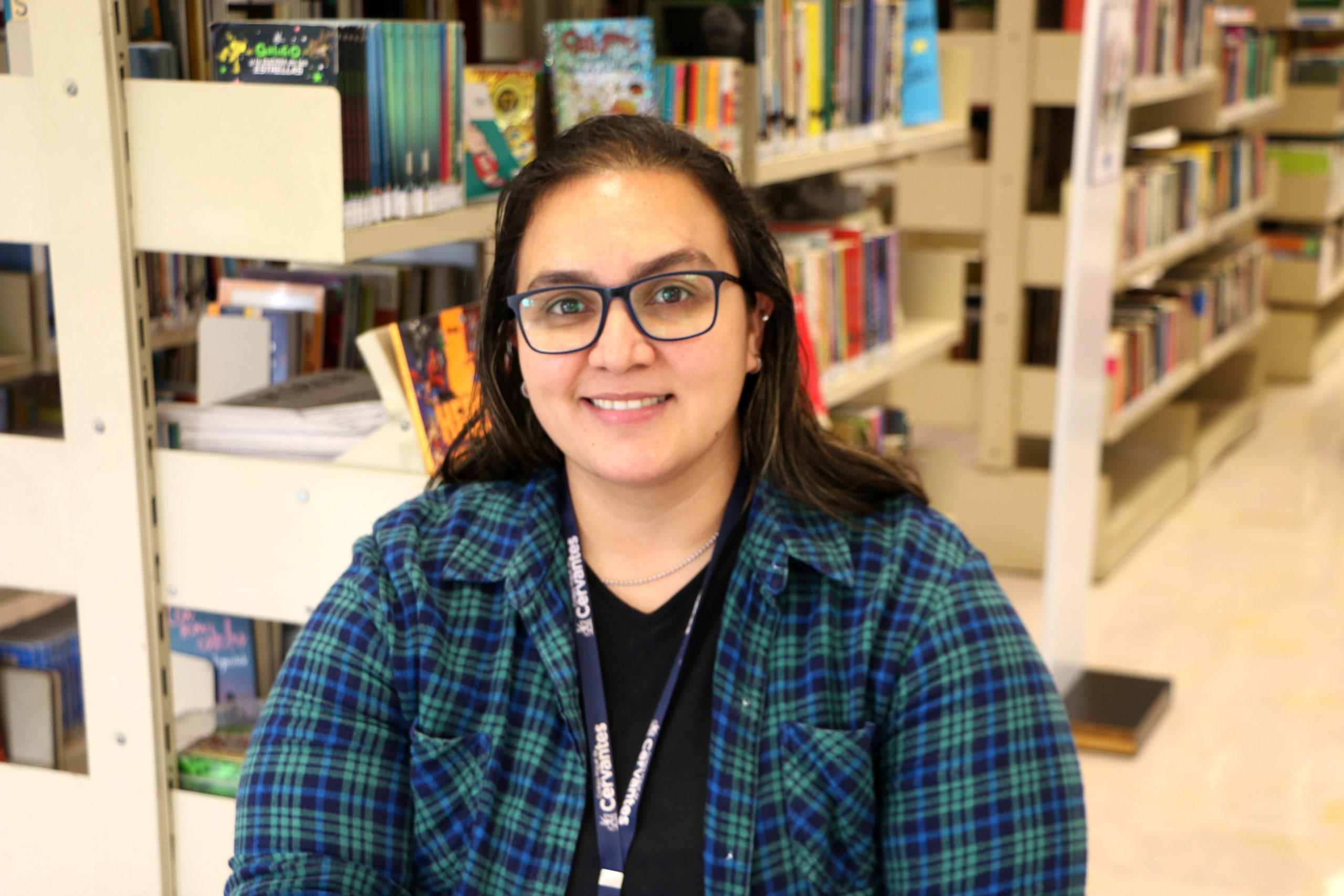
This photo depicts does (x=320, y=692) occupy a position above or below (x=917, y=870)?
above

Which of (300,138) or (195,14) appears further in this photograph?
(195,14)

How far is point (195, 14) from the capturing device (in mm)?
1900

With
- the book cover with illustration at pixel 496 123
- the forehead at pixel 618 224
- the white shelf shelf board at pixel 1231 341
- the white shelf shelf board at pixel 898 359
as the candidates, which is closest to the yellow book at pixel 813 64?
Result: the white shelf shelf board at pixel 898 359

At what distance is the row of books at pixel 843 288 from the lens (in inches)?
109

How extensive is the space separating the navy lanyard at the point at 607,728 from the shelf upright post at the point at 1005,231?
117 inches

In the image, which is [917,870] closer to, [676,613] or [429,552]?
[676,613]

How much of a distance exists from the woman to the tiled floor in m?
1.63

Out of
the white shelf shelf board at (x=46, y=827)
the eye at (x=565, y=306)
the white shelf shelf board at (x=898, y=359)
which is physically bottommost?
the white shelf shelf board at (x=46, y=827)

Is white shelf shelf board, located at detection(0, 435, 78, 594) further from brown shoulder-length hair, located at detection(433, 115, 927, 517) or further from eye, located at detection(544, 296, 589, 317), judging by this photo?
eye, located at detection(544, 296, 589, 317)

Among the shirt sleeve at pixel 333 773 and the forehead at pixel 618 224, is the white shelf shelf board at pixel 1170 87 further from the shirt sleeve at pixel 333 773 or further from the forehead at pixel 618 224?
the shirt sleeve at pixel 333 773

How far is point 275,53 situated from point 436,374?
0.45 metres

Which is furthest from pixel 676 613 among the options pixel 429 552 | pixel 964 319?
pixel 964 319

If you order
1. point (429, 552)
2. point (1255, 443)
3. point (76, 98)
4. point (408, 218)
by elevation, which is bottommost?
point (1255, 443)

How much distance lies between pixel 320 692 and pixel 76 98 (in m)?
0.91
